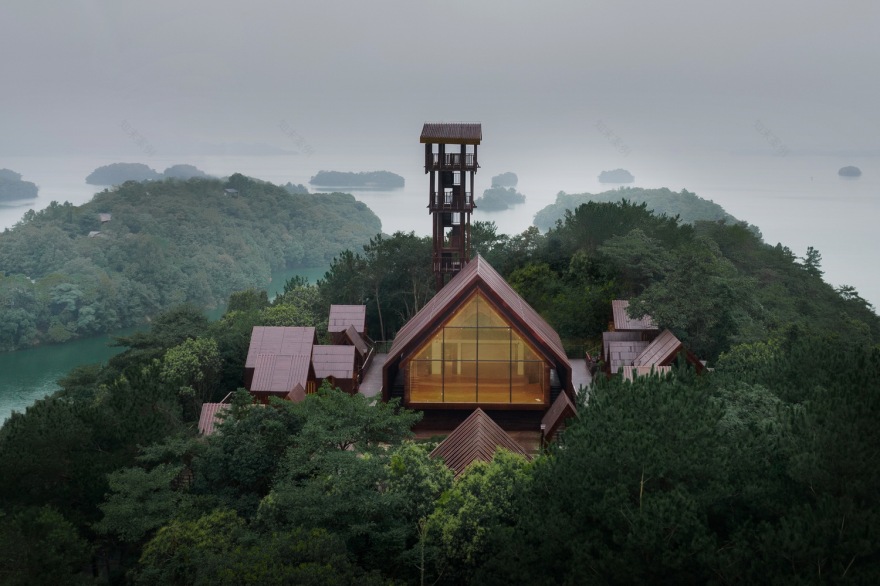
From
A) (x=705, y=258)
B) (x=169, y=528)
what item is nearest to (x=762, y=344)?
(x=705, y=258)

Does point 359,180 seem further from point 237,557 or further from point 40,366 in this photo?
point 237,557

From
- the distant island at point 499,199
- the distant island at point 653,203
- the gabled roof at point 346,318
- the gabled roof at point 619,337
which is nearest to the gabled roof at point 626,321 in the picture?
the gabled roof at point 619,337

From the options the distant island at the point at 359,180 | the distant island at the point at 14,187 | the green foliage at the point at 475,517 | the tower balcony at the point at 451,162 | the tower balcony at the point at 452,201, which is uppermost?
the distant island at the point at 359,180

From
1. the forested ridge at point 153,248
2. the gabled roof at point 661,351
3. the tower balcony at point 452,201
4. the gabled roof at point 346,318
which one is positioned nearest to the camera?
the gabled roof at point 661,351

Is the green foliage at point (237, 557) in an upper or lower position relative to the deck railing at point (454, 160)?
lower

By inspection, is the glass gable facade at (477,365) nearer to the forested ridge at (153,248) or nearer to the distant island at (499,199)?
the forested ridge at (153,248)
